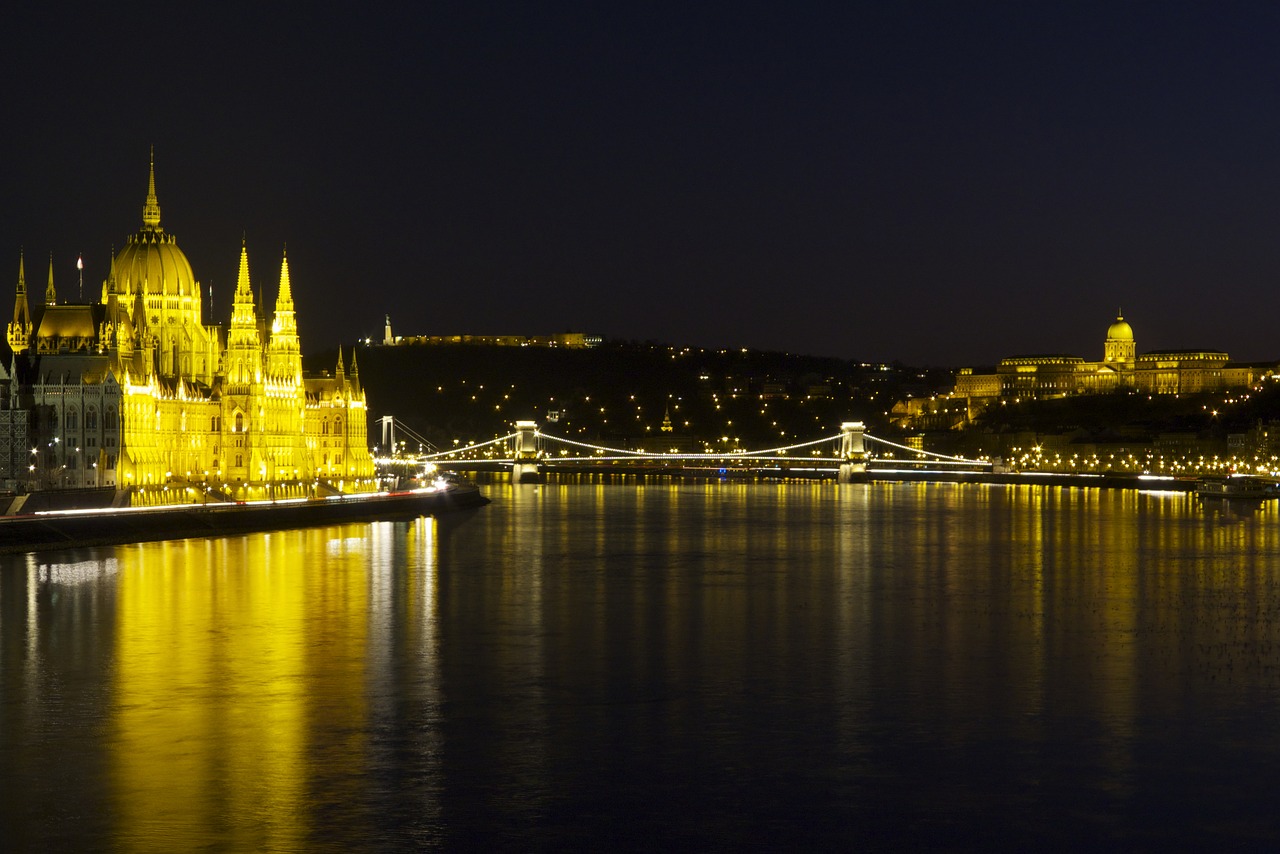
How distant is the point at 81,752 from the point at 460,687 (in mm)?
4336

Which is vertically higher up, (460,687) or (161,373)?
(161,373)

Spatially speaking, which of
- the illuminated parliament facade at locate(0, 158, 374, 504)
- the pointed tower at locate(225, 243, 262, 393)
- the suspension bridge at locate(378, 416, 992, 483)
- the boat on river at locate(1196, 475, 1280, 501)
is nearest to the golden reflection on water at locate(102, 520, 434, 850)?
the illuminated parliament facade at locate(0, 158, 374, 504)

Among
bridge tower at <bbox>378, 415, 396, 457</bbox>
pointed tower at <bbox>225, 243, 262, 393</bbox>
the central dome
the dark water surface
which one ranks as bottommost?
the dark water surface

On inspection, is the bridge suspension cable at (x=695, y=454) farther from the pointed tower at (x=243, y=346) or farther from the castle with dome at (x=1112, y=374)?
the castle with dome at (x=1112, y=374)

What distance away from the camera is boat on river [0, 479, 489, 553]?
35656 millimetres

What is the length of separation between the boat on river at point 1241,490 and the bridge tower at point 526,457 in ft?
127

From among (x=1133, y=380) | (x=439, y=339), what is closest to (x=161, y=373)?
(x=439, y=339)

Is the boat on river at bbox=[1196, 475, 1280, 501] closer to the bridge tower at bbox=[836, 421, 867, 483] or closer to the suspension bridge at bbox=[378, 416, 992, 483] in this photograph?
the suspension bridge at bbox=[378, 416, 992, 483]

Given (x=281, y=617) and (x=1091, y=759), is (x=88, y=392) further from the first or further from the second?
(x=1091, y=759)

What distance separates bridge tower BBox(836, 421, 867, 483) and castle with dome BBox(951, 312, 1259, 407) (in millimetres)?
47004

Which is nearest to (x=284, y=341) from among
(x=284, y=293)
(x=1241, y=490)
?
(x=284, y=293)

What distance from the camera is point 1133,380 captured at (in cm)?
A: 15238

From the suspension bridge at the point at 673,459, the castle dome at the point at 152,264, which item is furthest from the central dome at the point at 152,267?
the suspension bridge at the point at 673,459

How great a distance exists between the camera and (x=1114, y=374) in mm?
152750
